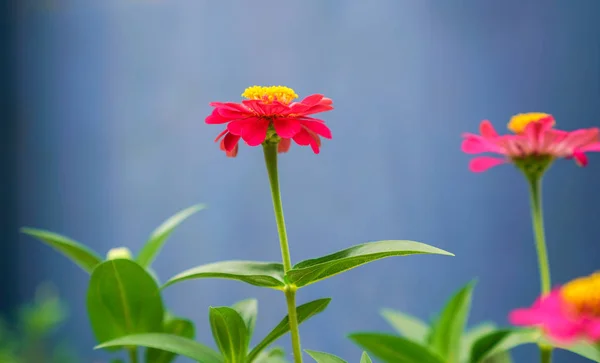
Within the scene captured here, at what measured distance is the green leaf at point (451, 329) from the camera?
0.47 meters

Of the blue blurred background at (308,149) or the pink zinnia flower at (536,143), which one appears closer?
the pink zinnia flower at (536,143)

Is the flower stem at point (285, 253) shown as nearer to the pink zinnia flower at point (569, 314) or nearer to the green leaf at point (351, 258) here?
the green leaf at point (351, 258)

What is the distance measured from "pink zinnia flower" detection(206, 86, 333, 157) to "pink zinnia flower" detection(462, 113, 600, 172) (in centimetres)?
12

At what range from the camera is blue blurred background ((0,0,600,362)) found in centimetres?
98

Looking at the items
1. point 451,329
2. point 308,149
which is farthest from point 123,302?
point 308,149

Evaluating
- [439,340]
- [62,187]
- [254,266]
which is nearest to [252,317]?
[254,266]

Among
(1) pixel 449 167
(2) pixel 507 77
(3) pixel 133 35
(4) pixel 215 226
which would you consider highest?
(3) pixel 133 35

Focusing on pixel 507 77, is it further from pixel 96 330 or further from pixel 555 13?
pixel 96 330

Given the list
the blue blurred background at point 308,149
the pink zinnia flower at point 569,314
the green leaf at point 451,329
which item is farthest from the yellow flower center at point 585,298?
the blue blurred background at point 308,149

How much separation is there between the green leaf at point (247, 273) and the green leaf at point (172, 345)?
0.04 m

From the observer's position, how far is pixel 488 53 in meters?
1.01

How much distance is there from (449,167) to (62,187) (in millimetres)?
1020

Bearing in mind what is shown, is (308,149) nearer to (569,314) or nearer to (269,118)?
(269,118)

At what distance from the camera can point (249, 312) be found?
1.38ft
